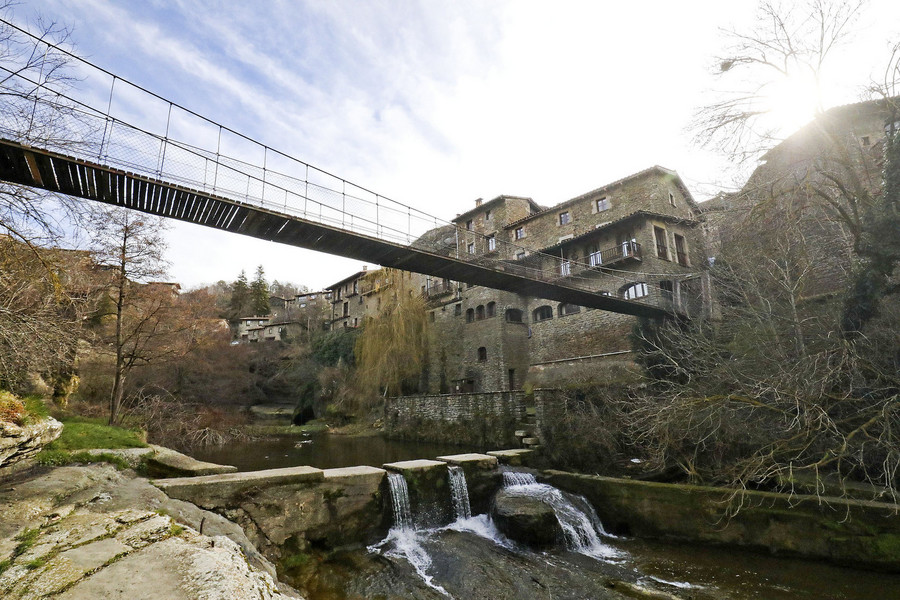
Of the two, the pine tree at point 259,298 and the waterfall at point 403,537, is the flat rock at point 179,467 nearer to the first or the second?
the waterfall at point 403,537

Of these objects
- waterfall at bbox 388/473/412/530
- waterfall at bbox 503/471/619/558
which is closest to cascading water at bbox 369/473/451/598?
waterfall at bbox 388/473/412/530

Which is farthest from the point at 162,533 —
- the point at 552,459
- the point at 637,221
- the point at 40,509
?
the point at 637,221

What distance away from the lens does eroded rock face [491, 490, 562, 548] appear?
6781mm

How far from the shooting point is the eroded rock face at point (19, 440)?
4082 millimetres

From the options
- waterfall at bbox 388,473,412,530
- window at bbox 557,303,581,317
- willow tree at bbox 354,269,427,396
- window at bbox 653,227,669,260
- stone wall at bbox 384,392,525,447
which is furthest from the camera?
willow tree at bbox 354,269,427,396

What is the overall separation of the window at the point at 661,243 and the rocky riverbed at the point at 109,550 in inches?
822

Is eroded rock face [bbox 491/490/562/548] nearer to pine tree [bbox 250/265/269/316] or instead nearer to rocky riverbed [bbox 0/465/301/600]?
rocky riverbed [bbox 0/465/301/600]

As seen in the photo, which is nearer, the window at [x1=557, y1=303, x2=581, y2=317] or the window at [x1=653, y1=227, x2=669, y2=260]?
the window at [x1=653, y1=227, x2=669, y2=260]

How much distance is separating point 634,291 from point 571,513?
15630 millimetres

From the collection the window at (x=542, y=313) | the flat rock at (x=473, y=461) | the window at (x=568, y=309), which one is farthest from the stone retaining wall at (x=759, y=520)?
the window at (x=542, y=313)

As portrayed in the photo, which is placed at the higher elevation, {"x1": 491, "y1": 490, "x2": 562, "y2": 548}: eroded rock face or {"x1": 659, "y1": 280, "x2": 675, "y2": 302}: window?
{"x1": 659, "y1": 280, "x2": 675, "y2": 302}: window

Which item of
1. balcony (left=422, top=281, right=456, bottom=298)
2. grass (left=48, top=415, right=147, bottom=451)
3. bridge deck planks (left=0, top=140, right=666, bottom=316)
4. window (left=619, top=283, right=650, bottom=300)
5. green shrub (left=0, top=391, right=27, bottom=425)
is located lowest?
grass (left=48, top=415, right=147, bottom=451)

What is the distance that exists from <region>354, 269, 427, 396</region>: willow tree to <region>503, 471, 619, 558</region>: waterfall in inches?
613

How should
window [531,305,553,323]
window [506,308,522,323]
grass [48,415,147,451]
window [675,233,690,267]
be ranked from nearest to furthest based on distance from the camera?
grass [48,415,147,451]
window [675,233,690,267]
window [531,305,553,323]
window [506,308,522,323]
